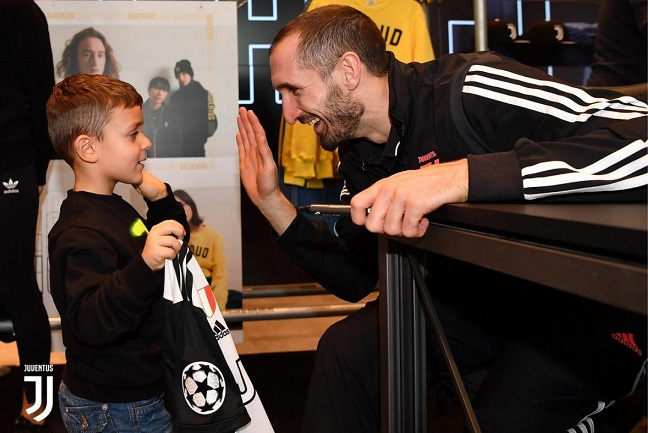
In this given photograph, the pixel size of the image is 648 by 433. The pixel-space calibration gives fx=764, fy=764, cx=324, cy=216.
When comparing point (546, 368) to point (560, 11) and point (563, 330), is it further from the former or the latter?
point (560, 11)

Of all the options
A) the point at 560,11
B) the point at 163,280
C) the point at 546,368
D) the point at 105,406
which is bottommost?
the point at 105,406

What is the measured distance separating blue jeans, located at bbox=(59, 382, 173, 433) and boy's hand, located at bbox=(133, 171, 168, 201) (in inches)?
18.8

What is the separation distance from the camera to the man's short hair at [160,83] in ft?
9.68

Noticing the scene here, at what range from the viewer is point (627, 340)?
1.14 meters

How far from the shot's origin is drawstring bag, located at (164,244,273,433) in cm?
129

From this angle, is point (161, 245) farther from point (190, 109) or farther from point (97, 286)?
point (190, 109)

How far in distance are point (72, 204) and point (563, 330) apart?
0.98 meters

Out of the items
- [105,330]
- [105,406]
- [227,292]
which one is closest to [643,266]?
[105,330]

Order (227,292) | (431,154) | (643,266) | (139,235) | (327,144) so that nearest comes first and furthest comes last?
(643,266), (431,154), (139,235), (327,144), (227,292)

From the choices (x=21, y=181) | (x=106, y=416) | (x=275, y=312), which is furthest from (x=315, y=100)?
(x=275, y=312)

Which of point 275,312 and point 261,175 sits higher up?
point 261,175

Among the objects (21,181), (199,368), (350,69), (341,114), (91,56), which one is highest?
(91,56)

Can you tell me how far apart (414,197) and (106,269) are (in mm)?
714

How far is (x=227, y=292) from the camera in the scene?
118 inches
